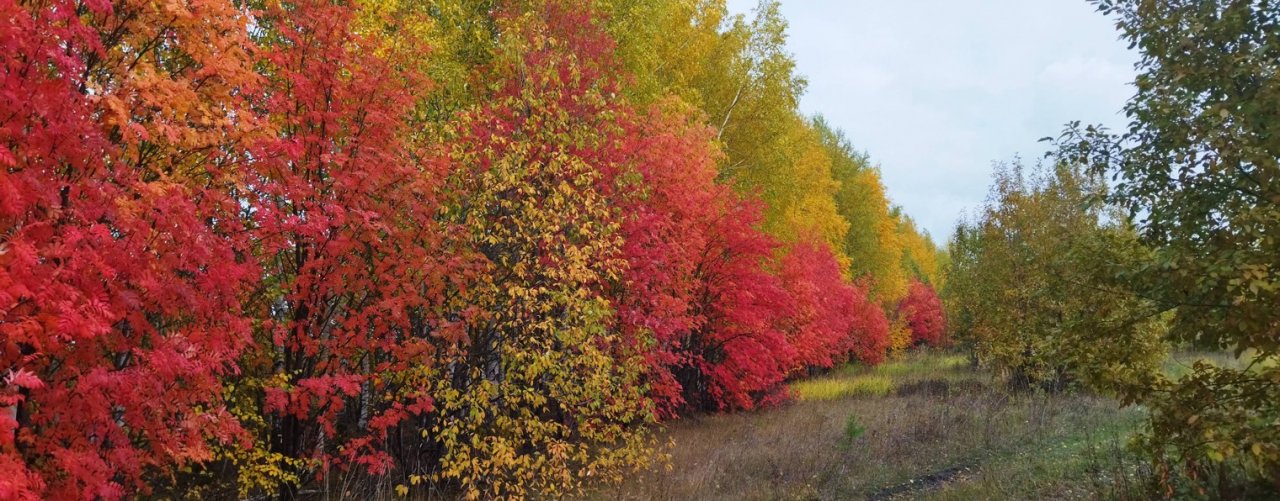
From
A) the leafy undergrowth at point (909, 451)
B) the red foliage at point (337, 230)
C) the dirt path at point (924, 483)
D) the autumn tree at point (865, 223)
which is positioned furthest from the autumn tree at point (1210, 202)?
the autumn tree at point (865, 223)

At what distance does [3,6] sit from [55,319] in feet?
6.11

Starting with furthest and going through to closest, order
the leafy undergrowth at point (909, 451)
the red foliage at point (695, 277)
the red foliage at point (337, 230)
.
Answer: the red foliage at point (695, 277) → the leafy undergrowth at point (909, 451) → the red foliage at point (337, 230)

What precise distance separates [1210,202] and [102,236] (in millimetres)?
8587

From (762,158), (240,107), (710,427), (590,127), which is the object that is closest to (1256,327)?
(590,127)

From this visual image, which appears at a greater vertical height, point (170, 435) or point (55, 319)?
point (55, 319)

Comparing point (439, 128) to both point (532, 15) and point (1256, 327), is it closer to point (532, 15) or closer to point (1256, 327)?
point (532, 15)

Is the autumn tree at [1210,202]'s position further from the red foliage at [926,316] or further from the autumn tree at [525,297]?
the red foliage at [926,316]

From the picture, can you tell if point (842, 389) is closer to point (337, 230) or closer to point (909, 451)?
point (909, 451)

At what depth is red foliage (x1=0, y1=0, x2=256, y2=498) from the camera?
13.3 feet

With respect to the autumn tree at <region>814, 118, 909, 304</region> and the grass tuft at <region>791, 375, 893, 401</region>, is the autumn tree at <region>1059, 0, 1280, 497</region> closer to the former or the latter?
the grass tuft at <region>791, 375, 893, 401</region>

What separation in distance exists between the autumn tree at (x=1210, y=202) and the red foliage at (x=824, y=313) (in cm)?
1144

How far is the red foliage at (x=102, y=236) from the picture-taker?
4.05 m

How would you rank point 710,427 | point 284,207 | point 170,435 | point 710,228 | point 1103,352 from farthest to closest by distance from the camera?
point 710,427, point 710,228, point 284,207, point 1103,352, point 170,435

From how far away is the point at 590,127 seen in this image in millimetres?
10047
